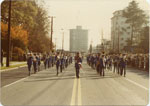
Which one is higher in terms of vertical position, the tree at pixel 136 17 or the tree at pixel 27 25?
the tree at pixel 136 17

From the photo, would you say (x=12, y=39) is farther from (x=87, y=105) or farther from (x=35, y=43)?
(x=87, y=105)

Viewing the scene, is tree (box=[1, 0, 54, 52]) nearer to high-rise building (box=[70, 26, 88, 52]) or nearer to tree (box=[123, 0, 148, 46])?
tree (box=[123, 0, 148, 46])

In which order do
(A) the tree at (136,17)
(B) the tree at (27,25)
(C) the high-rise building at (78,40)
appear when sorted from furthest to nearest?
(C) the high-rise building at (78,40)
(A) the tree at (136,17)
(B) the tree at (27,25)

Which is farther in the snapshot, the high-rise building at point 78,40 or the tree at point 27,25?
the high-rise building at point 78,40

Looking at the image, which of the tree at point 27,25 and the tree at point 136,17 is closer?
the tree at point 27,25

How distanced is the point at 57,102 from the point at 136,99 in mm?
3237

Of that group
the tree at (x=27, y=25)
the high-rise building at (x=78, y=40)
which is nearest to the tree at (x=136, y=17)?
the tree at (x=27, y=25)

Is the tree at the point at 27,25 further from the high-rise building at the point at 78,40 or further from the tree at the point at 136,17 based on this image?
the high-rise building at the point at 78,40

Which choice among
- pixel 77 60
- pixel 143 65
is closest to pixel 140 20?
pixel 143 65

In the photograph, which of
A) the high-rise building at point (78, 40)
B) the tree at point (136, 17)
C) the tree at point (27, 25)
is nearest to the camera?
the tree at point (27, 25)

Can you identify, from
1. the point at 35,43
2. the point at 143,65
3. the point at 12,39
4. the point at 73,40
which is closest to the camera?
the point at 143,65

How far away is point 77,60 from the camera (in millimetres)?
22094

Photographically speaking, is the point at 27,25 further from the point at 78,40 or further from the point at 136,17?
the point at 78,40

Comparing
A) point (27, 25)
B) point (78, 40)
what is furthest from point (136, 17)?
point (78, 40)
